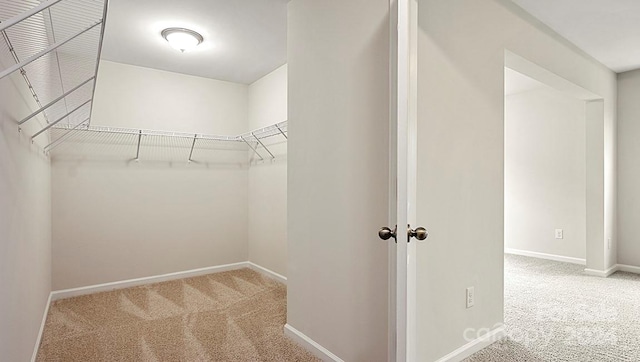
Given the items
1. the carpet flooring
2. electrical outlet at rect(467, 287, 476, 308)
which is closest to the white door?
electrical outlet at rect(467, 287, 476, 308)

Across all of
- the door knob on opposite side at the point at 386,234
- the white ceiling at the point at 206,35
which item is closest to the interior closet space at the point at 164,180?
the white ceiling at the point at 206,35

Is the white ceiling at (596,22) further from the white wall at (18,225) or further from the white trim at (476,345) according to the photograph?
the white wall at (18,225)

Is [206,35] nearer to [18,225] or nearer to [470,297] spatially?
[18,225]

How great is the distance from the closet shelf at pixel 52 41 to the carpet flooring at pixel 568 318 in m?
2.40

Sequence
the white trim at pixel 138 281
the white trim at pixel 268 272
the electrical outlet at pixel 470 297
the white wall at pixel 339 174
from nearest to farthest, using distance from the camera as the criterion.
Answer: the white wall at pixel 339 174 → the electrical outlet at pixel 470 297 → the white trim at pixel 138 281 → the white trim at pixel 268 272

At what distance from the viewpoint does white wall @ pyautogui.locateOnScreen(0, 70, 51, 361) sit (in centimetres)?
136

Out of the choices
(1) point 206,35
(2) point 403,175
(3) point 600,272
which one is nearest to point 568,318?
(3) point 600,272

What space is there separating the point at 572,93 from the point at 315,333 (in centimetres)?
334

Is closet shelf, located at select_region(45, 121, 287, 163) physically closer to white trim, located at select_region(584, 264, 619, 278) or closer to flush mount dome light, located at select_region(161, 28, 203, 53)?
flush mount dome light, located at select_region(161, 28, 203, 53)

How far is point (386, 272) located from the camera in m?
1.75

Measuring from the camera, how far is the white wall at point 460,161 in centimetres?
184

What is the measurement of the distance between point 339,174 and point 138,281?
109 inches

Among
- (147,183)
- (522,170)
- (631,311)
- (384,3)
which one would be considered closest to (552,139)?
(522,170)

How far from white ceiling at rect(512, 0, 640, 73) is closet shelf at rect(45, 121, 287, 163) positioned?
7.40 feet
